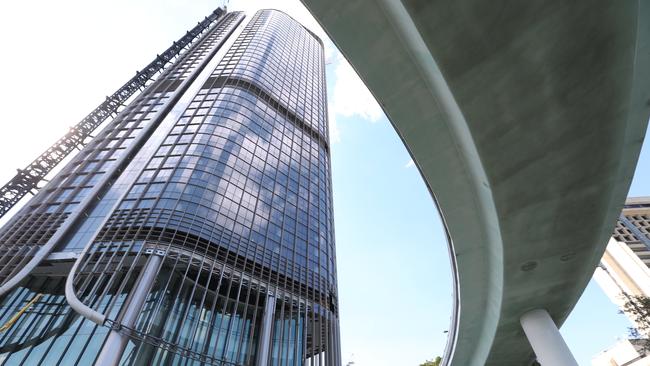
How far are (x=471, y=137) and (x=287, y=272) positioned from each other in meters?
33.5

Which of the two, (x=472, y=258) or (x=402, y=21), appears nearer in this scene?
(x=402, y=21)

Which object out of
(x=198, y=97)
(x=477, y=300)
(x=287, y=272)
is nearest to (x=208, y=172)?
(x=287, y=272)

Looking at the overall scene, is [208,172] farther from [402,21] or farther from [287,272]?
[402,21]

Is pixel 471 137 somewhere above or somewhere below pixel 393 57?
below

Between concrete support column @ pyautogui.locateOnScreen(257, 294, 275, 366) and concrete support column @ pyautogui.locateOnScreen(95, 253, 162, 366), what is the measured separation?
37.0 feet

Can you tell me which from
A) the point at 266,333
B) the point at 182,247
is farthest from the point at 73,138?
the point at 266,333

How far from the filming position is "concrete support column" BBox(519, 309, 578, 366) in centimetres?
951

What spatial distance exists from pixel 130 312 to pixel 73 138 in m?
54.1

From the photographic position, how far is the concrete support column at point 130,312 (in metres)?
20.3

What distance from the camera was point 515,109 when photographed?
5.90 m

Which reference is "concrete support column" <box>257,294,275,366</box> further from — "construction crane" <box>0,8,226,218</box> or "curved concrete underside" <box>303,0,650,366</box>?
"construction crane" <box>0,8,226,218</box>

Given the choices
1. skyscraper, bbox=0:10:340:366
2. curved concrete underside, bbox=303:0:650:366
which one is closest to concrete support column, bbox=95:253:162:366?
skyscraper, bbox=0:10:340:366

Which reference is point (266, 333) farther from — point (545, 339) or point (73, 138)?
point (73, 138)

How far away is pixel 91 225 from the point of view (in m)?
32.6
